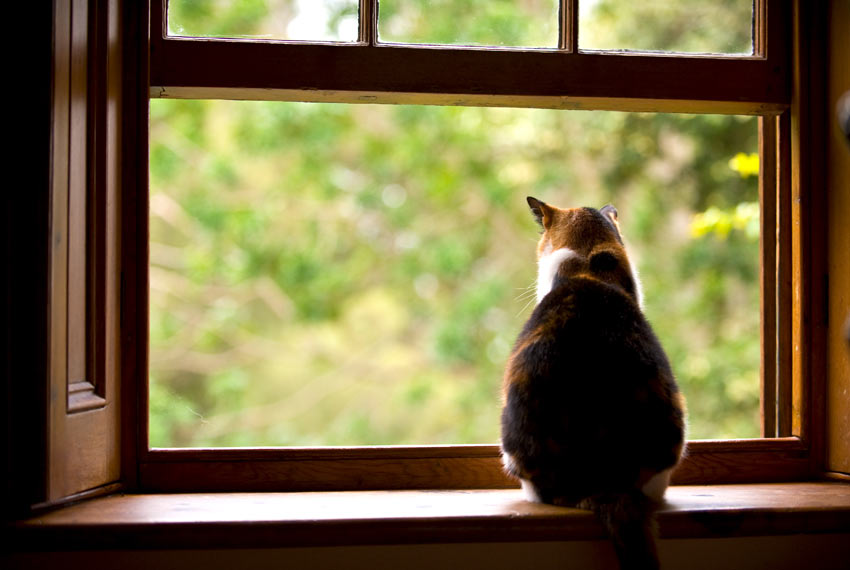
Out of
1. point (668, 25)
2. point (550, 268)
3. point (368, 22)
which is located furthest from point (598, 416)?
point (668, 25)

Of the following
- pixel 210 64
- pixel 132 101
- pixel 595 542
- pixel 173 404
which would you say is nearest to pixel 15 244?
pixel 132 101

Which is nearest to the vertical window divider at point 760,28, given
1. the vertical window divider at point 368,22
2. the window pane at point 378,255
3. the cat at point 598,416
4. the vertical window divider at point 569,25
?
the vertical window divider at point 569,25

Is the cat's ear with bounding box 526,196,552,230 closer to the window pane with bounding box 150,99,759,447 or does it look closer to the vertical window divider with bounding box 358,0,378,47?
the vertical window divider with bounding box 358,0,378,47

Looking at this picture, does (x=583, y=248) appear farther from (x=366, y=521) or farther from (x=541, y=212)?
(x=366, y=521)

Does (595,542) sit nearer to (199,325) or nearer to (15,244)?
(15,244)

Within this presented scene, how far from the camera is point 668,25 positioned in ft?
9.09

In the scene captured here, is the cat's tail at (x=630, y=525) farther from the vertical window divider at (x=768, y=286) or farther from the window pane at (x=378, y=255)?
the window pane at (x=378, y=255)

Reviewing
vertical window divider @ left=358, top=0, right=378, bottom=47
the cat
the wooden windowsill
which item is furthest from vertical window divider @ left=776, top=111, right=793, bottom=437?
vertical window divider @ left=358, top=0, right=378, bottom=47

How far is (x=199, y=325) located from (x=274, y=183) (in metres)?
0.94

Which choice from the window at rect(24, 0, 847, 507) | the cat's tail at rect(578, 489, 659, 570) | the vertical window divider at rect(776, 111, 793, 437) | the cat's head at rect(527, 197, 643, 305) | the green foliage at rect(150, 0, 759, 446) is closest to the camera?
the cat's tail at rect(578, 489, 659, 570)

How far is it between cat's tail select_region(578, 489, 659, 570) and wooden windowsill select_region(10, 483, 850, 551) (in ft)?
0.09

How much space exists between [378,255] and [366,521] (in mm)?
3392

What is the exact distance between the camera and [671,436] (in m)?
1.11

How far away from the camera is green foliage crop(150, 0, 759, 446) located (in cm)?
394
